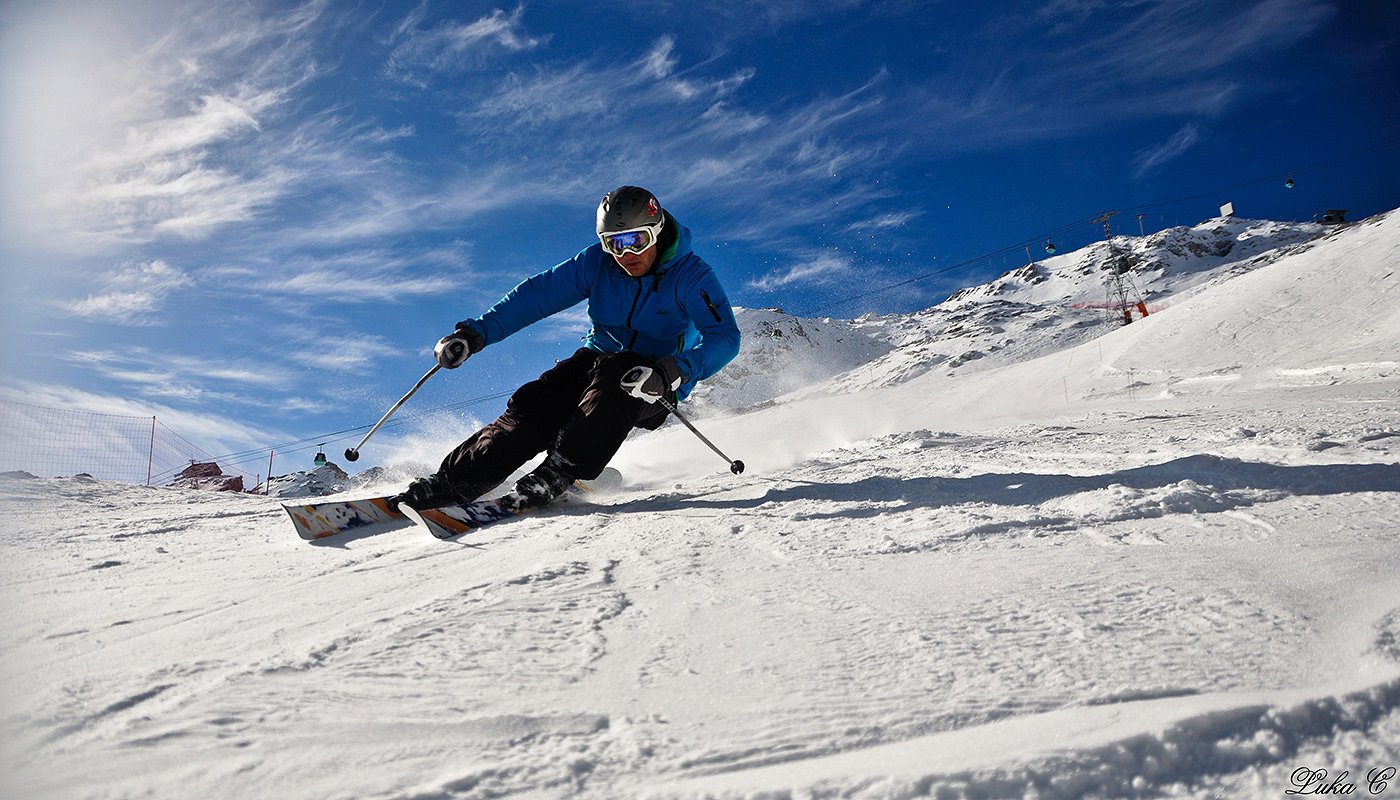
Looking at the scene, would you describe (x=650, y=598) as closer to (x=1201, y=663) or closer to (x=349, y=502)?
(x=1201, y=663)

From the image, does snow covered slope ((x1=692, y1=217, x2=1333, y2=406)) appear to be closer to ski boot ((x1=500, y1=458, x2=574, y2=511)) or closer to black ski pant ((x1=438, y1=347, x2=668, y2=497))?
black ski pant ((x1=438, y1=347, x2=668, y2=497))

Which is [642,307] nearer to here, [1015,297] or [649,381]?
[649,381]

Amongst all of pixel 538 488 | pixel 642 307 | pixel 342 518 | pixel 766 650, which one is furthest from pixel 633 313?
pixel 766 650

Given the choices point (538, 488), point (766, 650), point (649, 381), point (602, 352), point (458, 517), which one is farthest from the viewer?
point (602, 352)

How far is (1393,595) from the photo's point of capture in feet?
4.30

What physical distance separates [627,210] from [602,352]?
919 mm

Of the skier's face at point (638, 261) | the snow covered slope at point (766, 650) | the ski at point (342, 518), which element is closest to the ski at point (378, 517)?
the ski at point (342, 518)

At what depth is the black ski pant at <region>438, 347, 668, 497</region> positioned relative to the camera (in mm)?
3695

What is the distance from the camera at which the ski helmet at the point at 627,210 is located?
4.22 metres

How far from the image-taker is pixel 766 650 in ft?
4.18

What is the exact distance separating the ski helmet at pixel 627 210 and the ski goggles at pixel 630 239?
0.07ft

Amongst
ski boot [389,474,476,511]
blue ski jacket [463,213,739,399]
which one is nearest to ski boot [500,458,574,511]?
ski boot [389,474,476,511]

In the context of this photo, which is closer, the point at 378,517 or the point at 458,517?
the point at 458,517

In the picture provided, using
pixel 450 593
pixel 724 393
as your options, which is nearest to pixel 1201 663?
pixel 450 593
